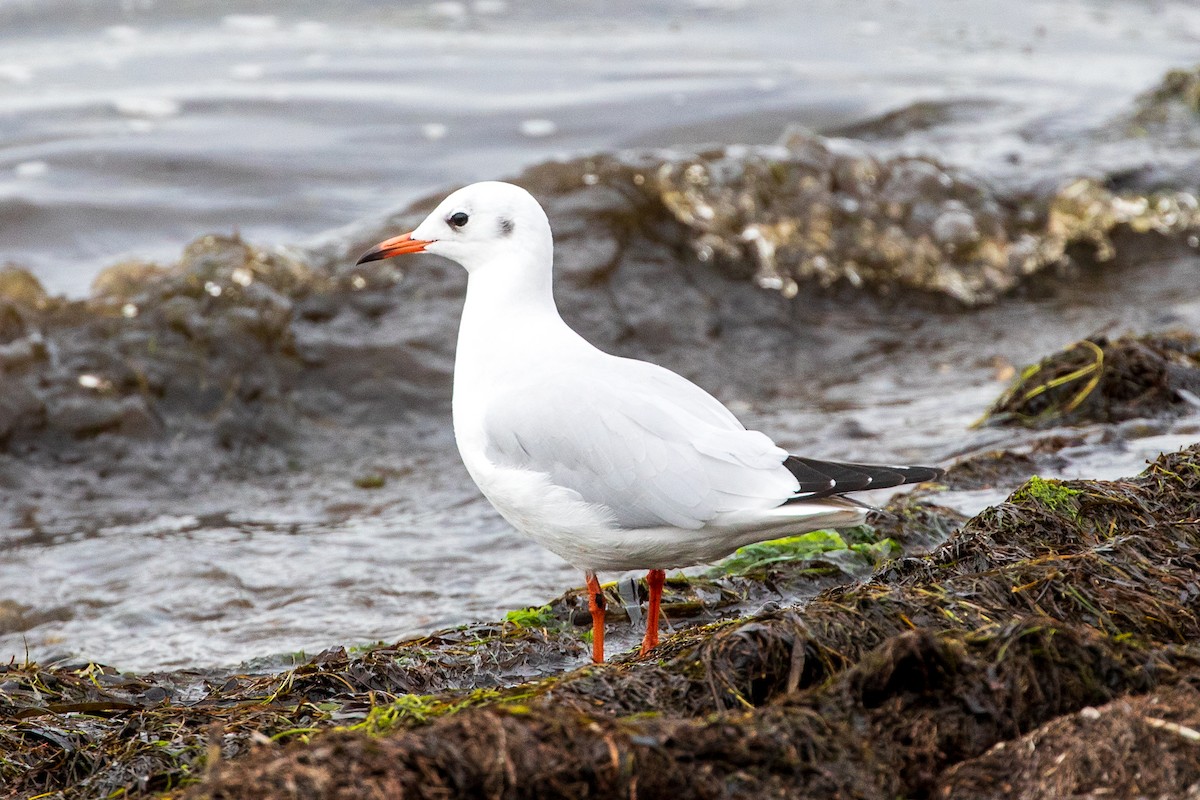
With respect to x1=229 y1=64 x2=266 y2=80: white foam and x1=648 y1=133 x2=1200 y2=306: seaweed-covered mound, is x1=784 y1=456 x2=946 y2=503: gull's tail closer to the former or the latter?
x1=648 y1=133 x2=1200 y2=306: seaweed-covered mound

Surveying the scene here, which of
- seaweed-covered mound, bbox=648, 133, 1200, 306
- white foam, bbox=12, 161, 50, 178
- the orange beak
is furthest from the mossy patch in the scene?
white foam, bbox=12, 161, 50, 178

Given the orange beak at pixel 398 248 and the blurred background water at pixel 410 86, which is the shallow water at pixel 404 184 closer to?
the blurred background water at pixel 410 86

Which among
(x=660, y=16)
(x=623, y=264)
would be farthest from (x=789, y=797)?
(x=660, y=16)

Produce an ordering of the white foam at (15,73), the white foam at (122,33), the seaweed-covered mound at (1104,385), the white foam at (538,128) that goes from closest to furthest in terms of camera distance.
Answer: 1. the seaweed-covered mound at (1104,385)
2. the white foam at (538,128)
3. the white foam at (15,73)
4. the white foam at (122,33)

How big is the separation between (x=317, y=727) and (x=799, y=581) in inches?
77.3

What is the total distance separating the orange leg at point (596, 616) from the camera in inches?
156

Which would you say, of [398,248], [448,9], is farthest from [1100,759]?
[448,9]

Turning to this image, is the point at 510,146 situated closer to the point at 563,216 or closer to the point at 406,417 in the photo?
the point at 563,216

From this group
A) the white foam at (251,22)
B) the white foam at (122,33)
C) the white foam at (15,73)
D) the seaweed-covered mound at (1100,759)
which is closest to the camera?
the seaweed-covered mound at (1100,759)

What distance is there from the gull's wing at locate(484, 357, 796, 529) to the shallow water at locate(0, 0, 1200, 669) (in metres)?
1.32

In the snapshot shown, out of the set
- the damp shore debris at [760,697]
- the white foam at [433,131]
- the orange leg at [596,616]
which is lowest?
the orange leg at [596,616]

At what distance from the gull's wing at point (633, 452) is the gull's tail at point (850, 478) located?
0.9 inches

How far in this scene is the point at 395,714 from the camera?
9.71 ft

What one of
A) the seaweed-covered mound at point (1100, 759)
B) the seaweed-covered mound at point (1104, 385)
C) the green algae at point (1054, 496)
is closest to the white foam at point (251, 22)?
the seaweed-covered mound at point (1104, 385)
